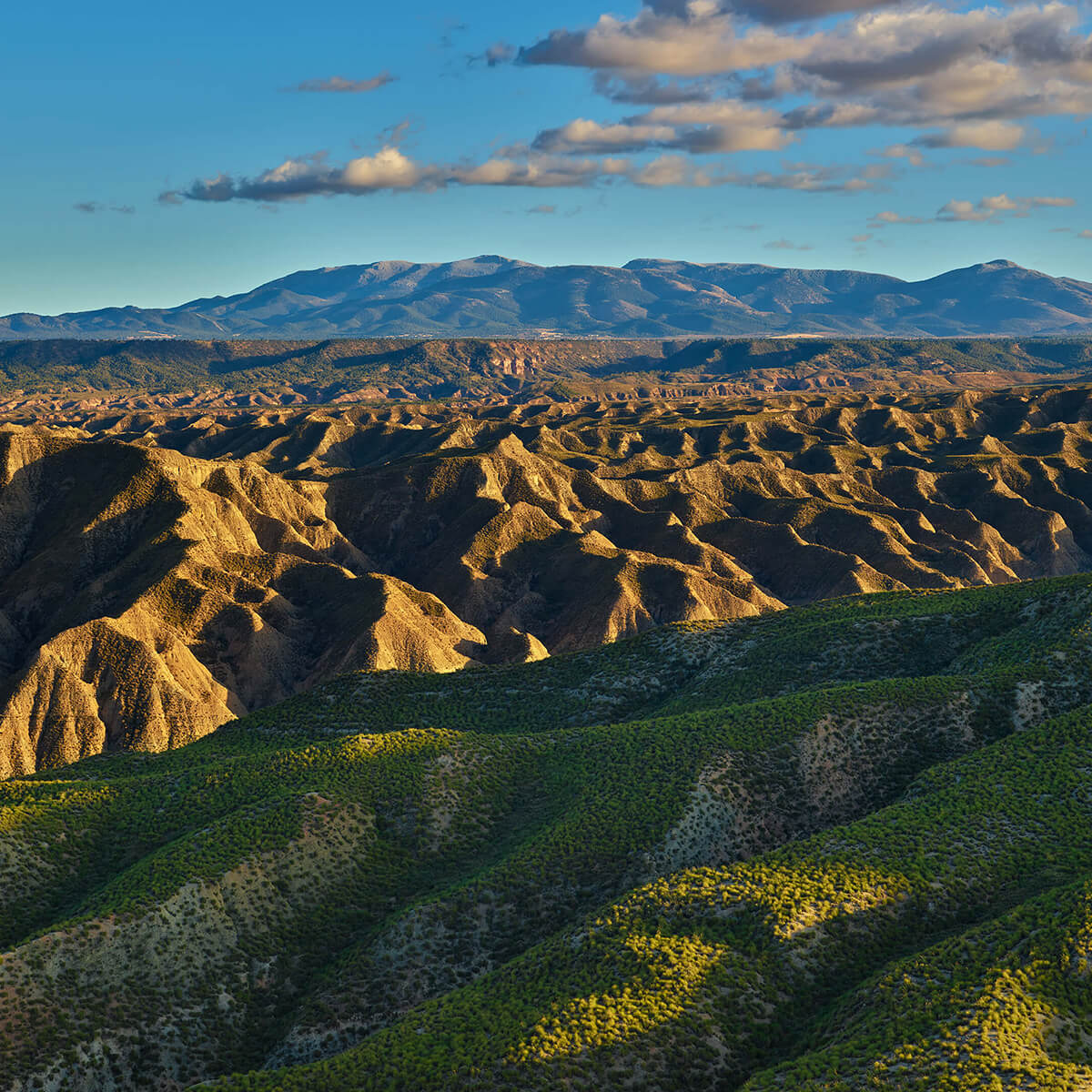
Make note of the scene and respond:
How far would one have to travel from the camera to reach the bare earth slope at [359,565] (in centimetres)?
11169

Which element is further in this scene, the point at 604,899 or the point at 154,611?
the point at 154,611

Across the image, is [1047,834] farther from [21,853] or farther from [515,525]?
[515,525]

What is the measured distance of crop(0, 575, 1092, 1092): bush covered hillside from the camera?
37312 millimetres

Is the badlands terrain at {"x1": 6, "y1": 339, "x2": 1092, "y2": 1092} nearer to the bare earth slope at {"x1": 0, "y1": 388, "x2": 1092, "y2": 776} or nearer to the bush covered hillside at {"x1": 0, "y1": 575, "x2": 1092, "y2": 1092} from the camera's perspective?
the bush covered hillside at {"x1": 0, "y1": 575, "x2": 1092, "y2": 1092}

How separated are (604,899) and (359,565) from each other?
393 ft

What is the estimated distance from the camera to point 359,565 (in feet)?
541

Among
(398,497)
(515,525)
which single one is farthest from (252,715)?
(398,497)

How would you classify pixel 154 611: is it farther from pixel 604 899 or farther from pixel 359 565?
pixel 604 899

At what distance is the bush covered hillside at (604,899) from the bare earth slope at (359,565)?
43.1 meters

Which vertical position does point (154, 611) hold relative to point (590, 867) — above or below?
above

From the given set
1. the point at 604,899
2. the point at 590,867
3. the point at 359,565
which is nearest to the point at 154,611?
the point at 359,565

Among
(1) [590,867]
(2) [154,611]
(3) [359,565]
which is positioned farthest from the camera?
(3) [359,565]

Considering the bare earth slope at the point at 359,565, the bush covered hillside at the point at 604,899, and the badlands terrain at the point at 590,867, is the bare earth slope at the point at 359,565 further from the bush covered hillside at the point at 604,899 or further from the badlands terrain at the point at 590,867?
the bush covered hillside at the point at 604,899

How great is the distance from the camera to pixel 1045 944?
38469 millimetres
